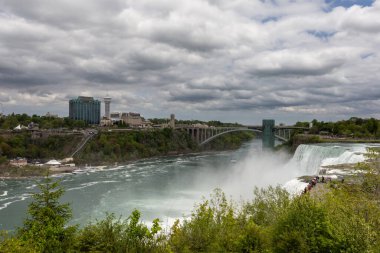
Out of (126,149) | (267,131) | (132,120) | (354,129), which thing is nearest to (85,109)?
(132,120)

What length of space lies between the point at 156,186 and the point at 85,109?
279 feet

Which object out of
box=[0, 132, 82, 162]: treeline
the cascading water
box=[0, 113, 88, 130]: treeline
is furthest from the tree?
box=[0, 113, 88, 130]: treeline

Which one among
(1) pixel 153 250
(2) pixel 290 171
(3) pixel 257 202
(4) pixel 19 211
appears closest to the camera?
(1) pixel 153 250

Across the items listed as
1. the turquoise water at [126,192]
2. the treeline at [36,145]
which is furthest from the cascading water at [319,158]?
the treeline at [36,145]

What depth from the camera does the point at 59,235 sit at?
7.71 meters

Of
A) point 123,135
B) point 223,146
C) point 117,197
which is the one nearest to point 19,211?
point 117,197

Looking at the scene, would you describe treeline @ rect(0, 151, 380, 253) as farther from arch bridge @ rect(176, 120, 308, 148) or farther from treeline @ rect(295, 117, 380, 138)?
arch bridge @ rect(176, 120, 308, 148)

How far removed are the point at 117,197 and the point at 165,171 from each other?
1397cm

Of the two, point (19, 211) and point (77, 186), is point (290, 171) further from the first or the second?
point (19, 211)

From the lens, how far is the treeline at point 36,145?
41.3 meters

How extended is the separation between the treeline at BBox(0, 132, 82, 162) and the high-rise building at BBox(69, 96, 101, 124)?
195 feet

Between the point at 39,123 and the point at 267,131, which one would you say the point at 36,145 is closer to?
the point at 39,123

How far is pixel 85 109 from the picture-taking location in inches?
4259

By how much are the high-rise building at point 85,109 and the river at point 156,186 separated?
2850 inches
